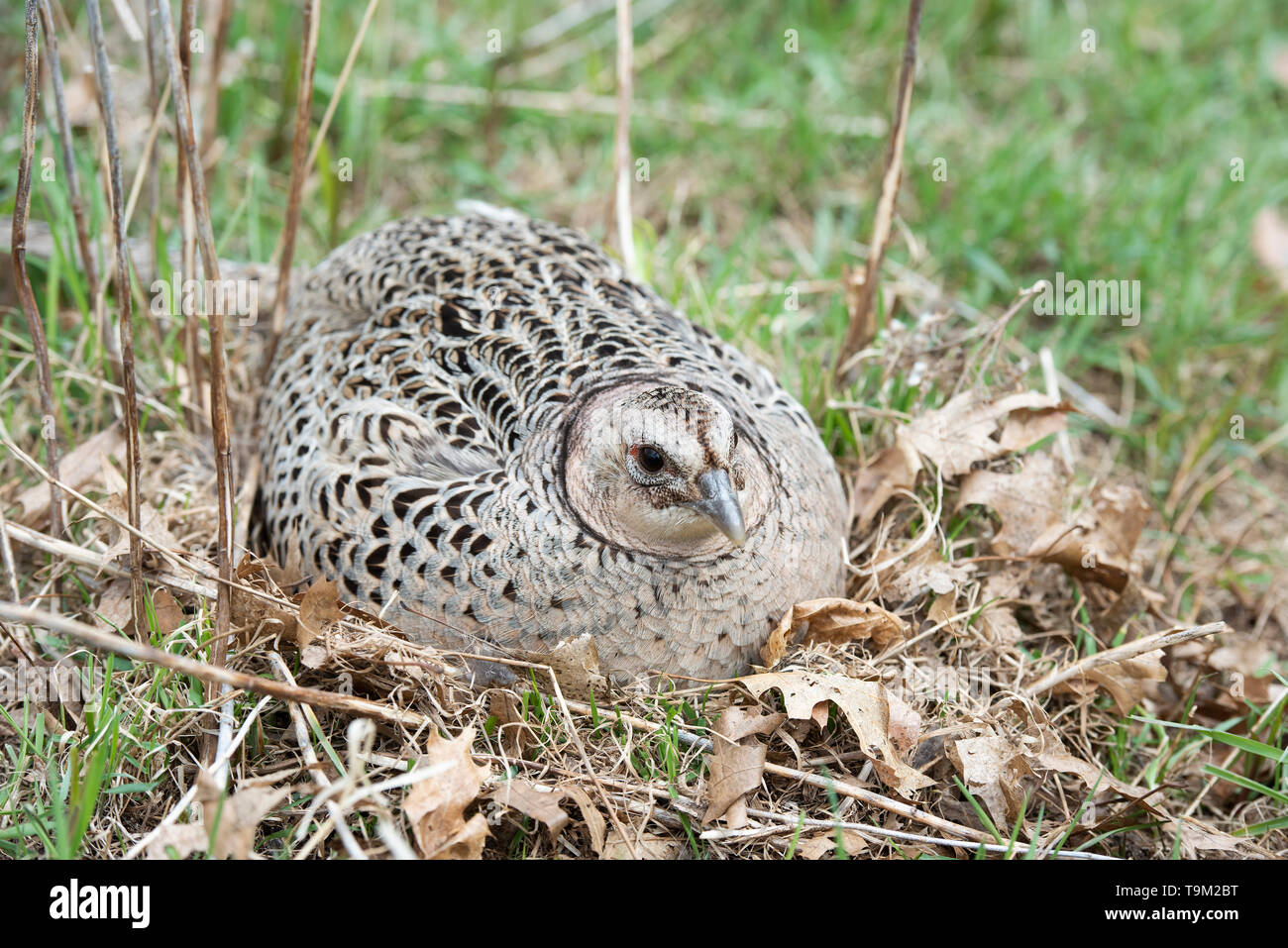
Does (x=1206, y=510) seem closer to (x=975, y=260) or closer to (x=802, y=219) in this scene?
(x=975, y=260)

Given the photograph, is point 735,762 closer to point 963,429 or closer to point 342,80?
point 963,429

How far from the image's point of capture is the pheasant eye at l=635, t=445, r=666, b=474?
9.11 feet

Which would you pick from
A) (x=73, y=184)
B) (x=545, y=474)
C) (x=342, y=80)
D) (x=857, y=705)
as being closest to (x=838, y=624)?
(x=857, y=705)

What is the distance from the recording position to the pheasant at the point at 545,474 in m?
2.86

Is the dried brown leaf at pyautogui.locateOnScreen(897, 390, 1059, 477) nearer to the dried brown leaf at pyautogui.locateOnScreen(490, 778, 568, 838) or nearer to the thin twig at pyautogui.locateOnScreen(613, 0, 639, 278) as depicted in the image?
the thin twig at pyautogui.locateOnScreen(613, 0, 639, 278)

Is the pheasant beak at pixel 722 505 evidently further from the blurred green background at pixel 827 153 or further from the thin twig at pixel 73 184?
the thin twig at pixel 73 184

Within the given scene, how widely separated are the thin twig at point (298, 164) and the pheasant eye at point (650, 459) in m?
1.40

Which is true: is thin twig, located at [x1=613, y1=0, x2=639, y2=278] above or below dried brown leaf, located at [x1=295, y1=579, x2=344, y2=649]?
above

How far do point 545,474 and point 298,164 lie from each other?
1240 millimetres

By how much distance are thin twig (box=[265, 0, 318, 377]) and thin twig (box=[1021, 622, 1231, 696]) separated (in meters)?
2.55

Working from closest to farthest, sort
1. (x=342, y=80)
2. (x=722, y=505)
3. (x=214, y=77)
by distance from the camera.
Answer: (x=722, y=505), (x=342, y=80), (x=214, y=77)

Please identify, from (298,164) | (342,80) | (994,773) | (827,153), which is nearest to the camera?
(994,773)

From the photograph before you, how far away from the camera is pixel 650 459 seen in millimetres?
2791

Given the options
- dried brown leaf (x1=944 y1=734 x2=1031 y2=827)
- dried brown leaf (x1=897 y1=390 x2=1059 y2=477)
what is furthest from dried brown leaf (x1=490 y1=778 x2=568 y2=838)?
dried brown leaf (x1=897 y1=390 x2=1059 y2=477)
